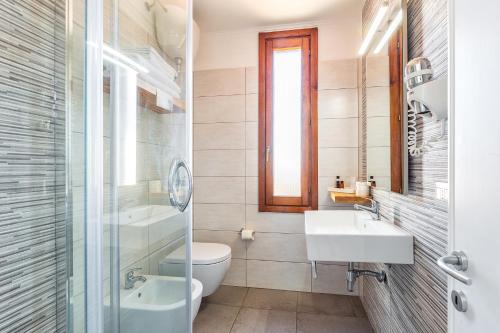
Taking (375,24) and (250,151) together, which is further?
(250,151)

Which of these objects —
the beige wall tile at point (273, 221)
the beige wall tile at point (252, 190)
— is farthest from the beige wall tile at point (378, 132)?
the beige wall tile at point (252, 190)

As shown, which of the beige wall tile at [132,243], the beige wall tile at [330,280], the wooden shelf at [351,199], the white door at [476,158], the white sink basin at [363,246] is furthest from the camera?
the beige wall tile at [330,280]

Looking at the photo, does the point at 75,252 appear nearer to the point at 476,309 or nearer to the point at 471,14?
the point at 476,309

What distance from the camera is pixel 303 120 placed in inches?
93.4

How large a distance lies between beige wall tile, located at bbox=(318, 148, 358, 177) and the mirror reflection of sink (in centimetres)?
157

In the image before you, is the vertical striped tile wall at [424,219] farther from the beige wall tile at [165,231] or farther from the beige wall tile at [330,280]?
the beige wall tile at [165,231]

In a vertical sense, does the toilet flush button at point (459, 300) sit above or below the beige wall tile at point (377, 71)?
below

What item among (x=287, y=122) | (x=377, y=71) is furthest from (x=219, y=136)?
(x=377, y=71)

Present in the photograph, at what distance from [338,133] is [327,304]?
56.3 inches

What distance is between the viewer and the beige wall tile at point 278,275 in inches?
92.5

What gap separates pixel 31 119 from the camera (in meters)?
0.67

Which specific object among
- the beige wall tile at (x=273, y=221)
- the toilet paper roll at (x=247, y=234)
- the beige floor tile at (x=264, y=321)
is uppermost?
the beige wall tile at (x=273, y=221)

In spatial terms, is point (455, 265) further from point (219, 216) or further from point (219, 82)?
point (219, 82)

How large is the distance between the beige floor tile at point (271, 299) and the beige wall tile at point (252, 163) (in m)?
1.05
